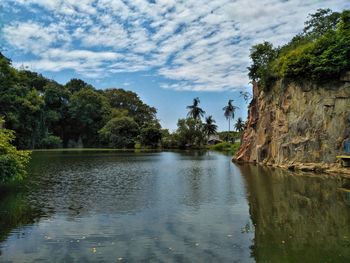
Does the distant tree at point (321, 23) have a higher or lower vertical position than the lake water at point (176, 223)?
higher

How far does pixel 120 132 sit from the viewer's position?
10100cm

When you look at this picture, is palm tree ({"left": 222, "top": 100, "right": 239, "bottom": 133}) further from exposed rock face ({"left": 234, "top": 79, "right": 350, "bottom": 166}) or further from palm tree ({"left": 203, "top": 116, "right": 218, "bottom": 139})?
exposed rock face ({"left": 234, "top": 79, "right": 350, "bottom": 166})

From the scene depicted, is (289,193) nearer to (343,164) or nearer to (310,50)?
(343,164)

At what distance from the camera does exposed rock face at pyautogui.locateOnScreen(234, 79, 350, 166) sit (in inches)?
1230

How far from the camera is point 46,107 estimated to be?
320ft

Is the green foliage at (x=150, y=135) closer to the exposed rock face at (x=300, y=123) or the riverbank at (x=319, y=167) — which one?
the exposed rock face at (x=300, y=123)

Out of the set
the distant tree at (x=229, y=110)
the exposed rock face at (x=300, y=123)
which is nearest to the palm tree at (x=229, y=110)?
the distant tree at (x=229, y=110)

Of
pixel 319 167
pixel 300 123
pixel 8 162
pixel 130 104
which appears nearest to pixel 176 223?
pixel 8 162

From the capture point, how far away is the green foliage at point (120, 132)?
10031cm

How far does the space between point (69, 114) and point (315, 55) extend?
8282 cm

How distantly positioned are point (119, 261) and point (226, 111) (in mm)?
95009

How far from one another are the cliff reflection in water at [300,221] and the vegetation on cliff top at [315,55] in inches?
457

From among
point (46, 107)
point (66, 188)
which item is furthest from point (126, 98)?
point (66, 188)

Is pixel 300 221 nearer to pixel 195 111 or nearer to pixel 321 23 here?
pixel 321 23
